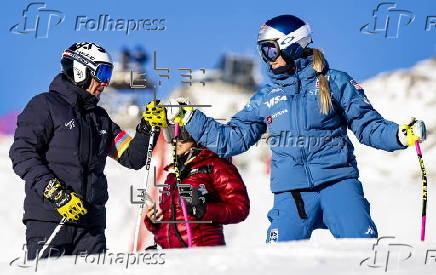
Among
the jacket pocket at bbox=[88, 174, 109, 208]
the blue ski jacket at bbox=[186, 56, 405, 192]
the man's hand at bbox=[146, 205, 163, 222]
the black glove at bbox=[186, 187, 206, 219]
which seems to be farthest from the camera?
the man's hand at bbox=[146, 205, 163, 222]

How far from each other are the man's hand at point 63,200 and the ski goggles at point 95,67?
926mm

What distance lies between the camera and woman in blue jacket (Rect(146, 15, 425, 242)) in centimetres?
586

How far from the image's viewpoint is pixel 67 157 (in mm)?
6223

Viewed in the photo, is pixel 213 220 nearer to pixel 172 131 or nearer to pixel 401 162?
pixel 172 131

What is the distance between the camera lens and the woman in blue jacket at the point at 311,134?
5863 mm

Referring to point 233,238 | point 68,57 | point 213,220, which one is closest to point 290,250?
point 213,220

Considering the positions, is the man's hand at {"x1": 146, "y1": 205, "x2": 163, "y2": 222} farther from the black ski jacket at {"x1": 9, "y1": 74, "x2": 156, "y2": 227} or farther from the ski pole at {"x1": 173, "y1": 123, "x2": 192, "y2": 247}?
the black ski jacket at {"x1": 9, "y1": 74, "x2": 156, "y2": 227}

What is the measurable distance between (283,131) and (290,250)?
1503mm

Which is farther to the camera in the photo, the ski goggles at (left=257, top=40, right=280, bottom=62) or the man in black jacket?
the ski goggles at (left=257, top=40, right=280, bottom=62)

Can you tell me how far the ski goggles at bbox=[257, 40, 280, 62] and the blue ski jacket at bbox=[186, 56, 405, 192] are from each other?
0.13 metres

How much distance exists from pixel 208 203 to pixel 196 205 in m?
0.12

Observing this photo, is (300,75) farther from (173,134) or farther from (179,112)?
(173,134)

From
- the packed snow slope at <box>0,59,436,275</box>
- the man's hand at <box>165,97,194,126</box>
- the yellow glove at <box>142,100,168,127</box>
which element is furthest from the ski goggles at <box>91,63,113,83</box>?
the packed snow slope at <box>0,59,436,275</box>

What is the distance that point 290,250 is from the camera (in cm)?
468
